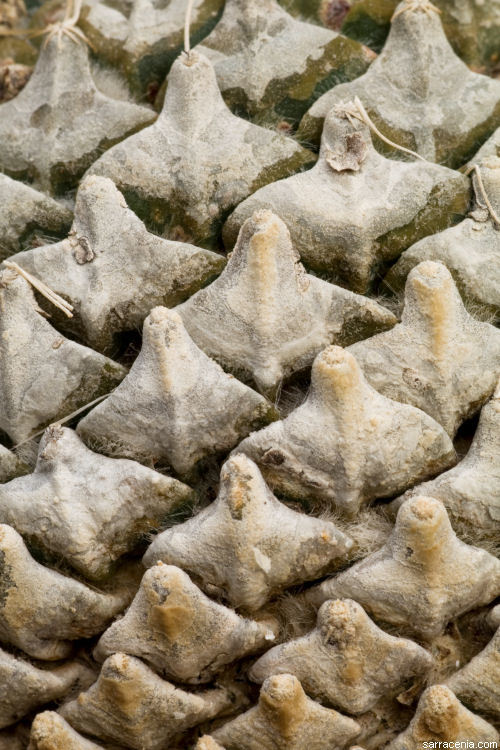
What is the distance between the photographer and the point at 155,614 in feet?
6.22

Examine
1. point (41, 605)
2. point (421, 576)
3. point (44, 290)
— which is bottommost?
point (41, 605)

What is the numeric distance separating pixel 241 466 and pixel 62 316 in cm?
58


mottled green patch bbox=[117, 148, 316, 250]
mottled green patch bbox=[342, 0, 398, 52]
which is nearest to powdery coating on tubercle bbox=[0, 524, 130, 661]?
mottled green patch bbox=[117, 148, 316, 250]

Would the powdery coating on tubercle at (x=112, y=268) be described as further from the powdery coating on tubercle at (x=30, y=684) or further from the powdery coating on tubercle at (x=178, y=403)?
the powdery coating on tubercle at (x=30, y=684)

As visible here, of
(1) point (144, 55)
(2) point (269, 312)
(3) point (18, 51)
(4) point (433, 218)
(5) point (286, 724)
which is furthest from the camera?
(3) point (18, 51)

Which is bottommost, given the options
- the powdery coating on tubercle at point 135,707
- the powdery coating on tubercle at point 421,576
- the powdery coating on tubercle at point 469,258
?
the powdery coating on tubercle at point 135,707

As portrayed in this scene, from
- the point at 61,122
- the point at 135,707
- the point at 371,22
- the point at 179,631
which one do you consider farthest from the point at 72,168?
the point at 135,707

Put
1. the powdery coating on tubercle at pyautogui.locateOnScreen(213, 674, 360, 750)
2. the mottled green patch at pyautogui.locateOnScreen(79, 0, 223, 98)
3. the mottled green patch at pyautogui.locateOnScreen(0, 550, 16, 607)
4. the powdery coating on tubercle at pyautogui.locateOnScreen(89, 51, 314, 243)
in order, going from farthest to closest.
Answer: the mottled green patch at pyautogui.locateOnScreen(79, 0, 223, 98)
the powdery coating on tubercle at pyautogui.locateOnScreen(89, 51, 314, 243)
the mottled green patch at pyautogui.locateOnScreen(0, 550, 16, 607)
the powdery coating on tubercle at pyautogui.locateOnScreen(213, 674, 360, 750)

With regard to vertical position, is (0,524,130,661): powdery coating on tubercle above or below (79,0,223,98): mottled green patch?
below

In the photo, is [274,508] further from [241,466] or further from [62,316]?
[62,316]

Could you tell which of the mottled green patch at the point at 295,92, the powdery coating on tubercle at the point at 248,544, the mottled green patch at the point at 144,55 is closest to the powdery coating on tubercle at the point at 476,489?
the powdery coating on tubercle at the point at 248,544

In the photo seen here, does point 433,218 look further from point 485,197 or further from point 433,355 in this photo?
point 433,355

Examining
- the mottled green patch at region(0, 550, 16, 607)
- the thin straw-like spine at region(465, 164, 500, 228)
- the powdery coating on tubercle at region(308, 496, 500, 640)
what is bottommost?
the mottled green patch at region(0, 550, 16, 607)

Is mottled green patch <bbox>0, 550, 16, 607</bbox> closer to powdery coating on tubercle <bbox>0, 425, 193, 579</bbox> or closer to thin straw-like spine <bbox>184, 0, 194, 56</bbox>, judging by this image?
powdery coating on tubercle <bbox>0, 425, 193, 579</bbox>
